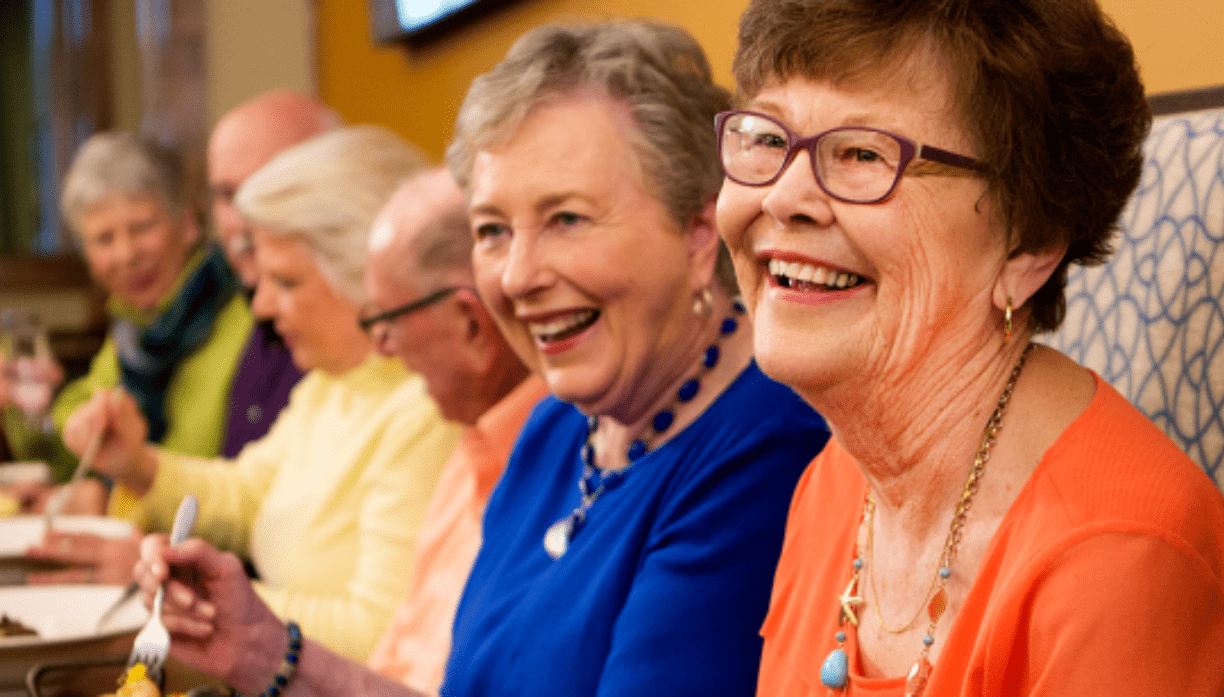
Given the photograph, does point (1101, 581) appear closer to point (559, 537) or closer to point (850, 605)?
point (850, 605)

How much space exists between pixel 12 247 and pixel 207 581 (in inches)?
207

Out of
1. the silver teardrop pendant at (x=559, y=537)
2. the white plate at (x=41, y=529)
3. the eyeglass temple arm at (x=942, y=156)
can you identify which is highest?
the eyeglass temple arm at (x=942, y=156)

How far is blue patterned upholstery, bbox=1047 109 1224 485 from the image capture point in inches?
38.6

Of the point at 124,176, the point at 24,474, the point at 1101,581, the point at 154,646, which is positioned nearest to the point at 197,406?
the point at 24,474

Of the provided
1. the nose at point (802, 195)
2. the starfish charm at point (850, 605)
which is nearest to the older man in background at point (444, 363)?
the starfish charm at point (850, 605)

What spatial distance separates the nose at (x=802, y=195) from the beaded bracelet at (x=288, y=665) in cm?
87

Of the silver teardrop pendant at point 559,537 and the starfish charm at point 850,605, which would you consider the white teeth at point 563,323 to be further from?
the starfish charm at point 850,605

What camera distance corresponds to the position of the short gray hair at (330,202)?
83.6 inches

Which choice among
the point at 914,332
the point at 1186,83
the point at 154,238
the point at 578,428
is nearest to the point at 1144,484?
the point at 914,332

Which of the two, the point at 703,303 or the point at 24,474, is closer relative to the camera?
the point at 703,303

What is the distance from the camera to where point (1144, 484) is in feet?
2.39

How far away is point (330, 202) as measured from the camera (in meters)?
2.13

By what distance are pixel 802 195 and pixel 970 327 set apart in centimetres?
16

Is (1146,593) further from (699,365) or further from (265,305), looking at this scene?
(265,305)
